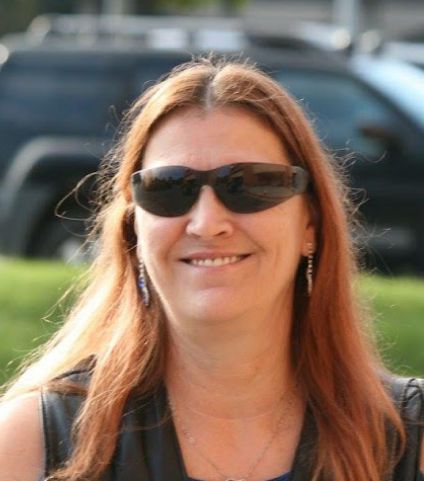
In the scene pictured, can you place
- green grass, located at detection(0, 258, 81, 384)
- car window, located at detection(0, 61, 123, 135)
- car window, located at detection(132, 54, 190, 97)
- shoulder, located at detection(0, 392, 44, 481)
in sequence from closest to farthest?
shoulder, located at detection(0, 392, 44, 481) < green grass, located at detection(0, 258, 81, 384) < car window, located at detection(132, 54, 190, 97) < car window, located at detection(0, 61, 123, 135)

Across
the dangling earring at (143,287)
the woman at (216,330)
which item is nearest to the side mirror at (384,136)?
the woman at (216,330)

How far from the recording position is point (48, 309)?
5.95 meters

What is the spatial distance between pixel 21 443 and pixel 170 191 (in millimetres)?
498

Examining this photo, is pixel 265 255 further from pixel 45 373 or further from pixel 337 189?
pixel 45 373

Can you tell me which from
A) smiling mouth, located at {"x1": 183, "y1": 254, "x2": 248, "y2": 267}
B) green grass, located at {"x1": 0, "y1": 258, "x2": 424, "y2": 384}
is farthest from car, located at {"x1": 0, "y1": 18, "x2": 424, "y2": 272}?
smiling mouth, located at {"x1": 183, "y1": 254, "x2": 248, "y2": 267}

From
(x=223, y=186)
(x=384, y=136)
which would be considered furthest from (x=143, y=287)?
(x=384, y=136)

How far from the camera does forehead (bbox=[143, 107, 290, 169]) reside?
2486mm

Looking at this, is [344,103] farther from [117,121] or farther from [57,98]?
[57,98]

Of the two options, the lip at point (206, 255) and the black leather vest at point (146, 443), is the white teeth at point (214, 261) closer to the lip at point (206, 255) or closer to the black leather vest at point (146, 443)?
the lip at point (206, 255)

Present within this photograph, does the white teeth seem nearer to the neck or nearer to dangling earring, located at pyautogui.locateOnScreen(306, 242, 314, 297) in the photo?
the neck

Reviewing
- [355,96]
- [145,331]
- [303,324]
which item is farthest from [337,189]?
[355,96]

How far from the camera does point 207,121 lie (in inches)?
98.7

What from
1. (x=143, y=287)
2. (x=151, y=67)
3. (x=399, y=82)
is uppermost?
(x=151, y=67)

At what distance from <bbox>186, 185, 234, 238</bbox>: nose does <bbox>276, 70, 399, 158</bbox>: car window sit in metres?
7.12
